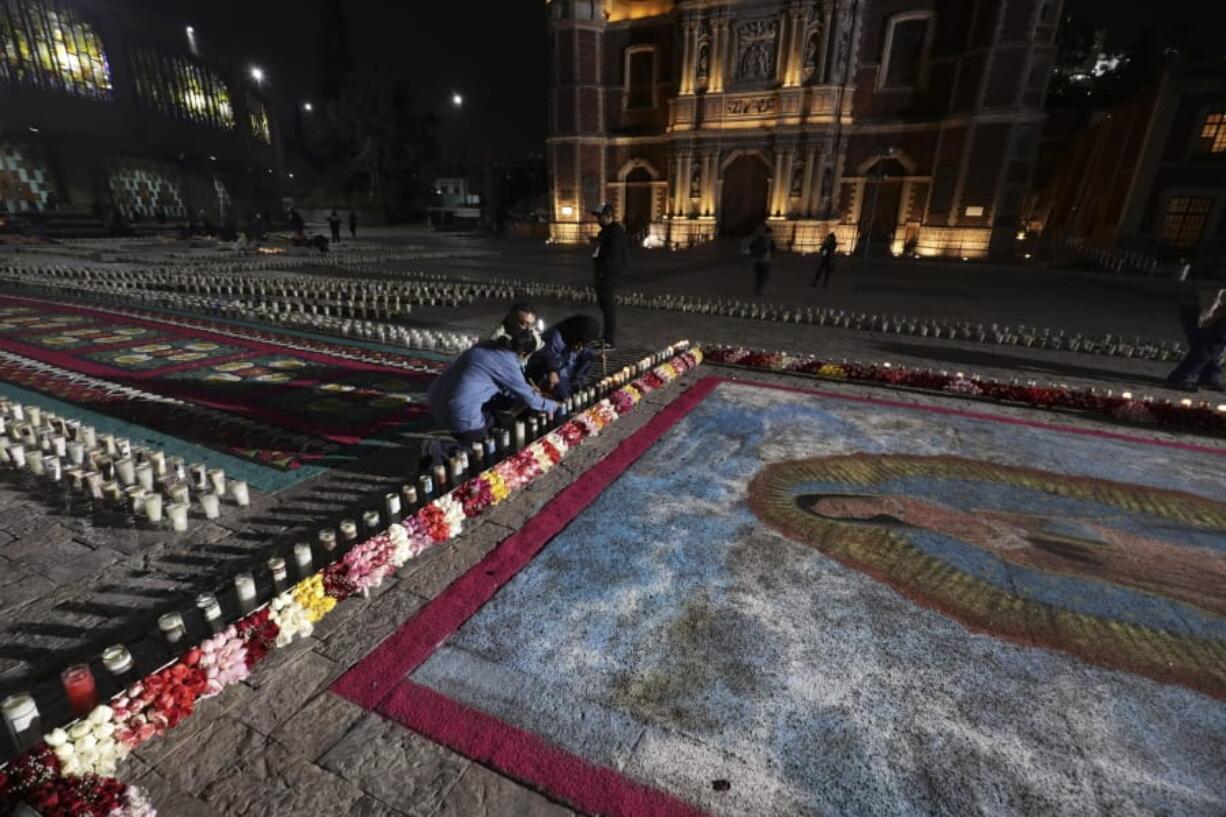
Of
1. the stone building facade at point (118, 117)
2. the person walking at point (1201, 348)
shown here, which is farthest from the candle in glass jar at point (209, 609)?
the stone building facade at point (118, 117)

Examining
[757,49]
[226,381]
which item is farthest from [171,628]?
[757,49]

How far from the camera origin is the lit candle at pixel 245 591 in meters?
2.98

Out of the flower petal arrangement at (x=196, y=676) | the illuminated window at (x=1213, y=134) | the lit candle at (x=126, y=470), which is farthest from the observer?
the illuminated window at (x=1213, y=134)

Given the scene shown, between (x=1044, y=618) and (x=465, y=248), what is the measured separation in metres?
30.5

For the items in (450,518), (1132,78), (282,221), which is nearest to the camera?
(450,518)

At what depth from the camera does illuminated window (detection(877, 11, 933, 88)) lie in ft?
92.5

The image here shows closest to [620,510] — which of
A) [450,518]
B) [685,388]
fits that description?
[450,518]

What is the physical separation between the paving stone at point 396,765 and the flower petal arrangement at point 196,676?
0.69 meters

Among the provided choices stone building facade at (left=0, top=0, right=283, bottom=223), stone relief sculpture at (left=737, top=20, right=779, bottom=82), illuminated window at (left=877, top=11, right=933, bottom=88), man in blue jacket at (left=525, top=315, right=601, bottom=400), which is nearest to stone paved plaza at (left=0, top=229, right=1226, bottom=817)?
man in blue jacket at (left=525, top=315, right=601, bottom=400)

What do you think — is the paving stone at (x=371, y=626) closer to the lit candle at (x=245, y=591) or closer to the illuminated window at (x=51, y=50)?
the lit candle at (x=245, y=591)

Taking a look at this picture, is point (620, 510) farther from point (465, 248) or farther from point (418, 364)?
point (465, 248)

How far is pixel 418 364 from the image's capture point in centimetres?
830

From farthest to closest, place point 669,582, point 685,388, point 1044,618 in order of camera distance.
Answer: point 685,388 < point 669,582 < point 1044,618

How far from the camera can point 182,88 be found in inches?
1940
